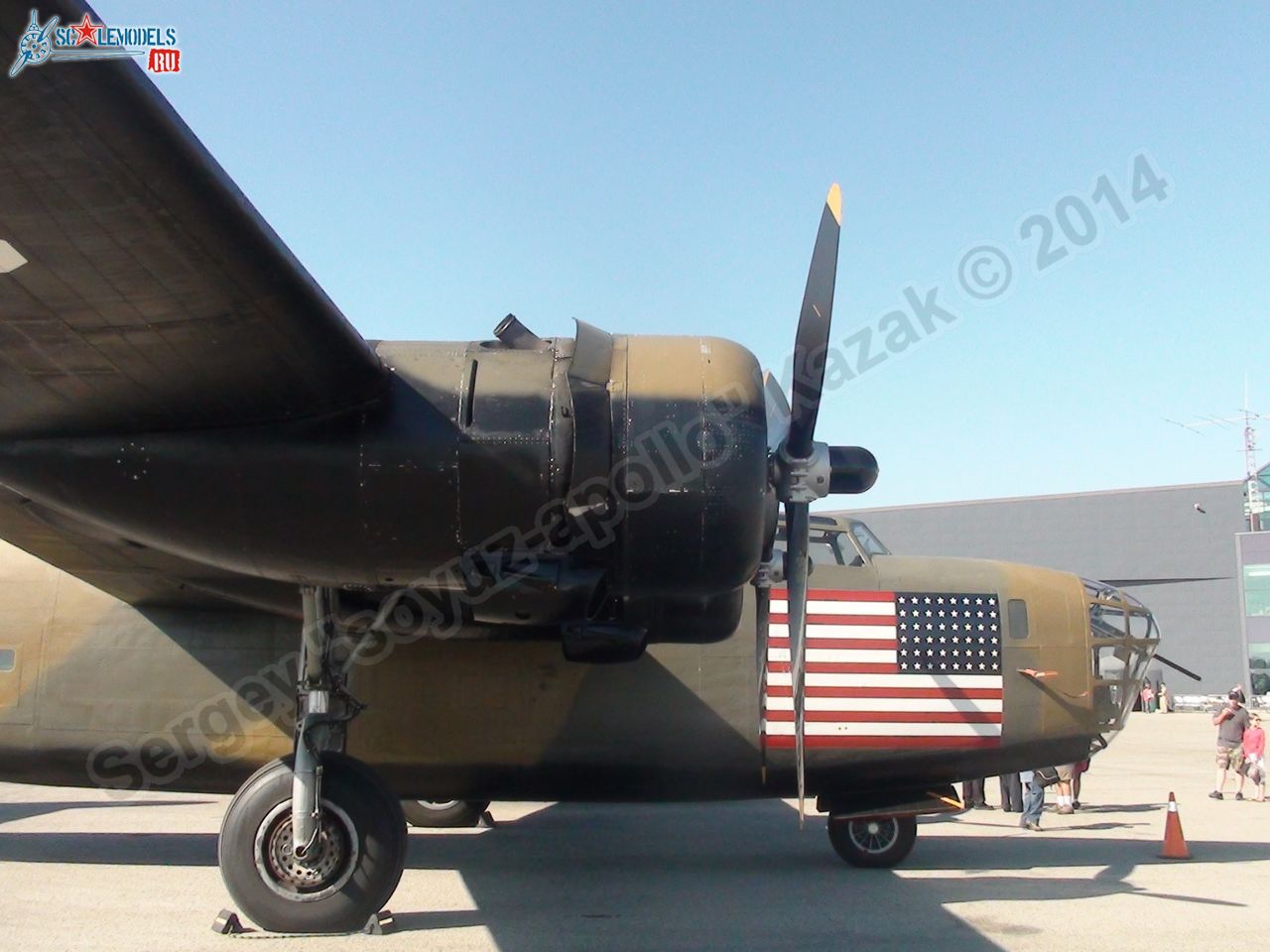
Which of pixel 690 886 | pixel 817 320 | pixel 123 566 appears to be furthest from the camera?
pixel 690 886

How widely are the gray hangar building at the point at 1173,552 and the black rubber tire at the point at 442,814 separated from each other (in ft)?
134

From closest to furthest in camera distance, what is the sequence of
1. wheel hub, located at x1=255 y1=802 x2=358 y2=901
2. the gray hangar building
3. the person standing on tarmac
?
wheel hub, located at x1=255 y1=802 x2=358 y2=901 → the person standing on tarmac → the gray hangar building

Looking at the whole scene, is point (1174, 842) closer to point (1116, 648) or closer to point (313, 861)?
point (1116, 648)

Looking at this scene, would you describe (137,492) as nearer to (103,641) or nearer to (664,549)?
(664,549)

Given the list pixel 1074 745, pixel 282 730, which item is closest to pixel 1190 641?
pixel 1074 745

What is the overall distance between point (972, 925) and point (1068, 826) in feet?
21.0

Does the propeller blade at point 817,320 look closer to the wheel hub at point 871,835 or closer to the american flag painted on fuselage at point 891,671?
the american flag painted on fuselage at point 891,671

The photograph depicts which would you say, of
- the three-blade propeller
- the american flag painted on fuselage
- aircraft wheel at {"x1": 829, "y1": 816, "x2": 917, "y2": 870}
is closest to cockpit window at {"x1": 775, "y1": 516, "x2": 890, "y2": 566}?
the american flag painted on fuselage

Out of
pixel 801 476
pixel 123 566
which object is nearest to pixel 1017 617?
pixel 801 476

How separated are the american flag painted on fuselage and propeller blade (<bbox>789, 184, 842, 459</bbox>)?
289 centimetres

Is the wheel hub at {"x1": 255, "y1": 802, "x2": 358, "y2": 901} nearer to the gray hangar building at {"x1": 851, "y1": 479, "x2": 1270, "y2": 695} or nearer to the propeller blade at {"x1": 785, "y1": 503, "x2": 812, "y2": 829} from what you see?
the propeller blade at {"x1": 785, "y1": 503, "x2": 812, "y2": 829}

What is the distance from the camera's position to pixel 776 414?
6.97m

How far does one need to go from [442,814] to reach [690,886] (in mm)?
3830

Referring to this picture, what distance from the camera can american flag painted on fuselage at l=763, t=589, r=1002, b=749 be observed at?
866cm
